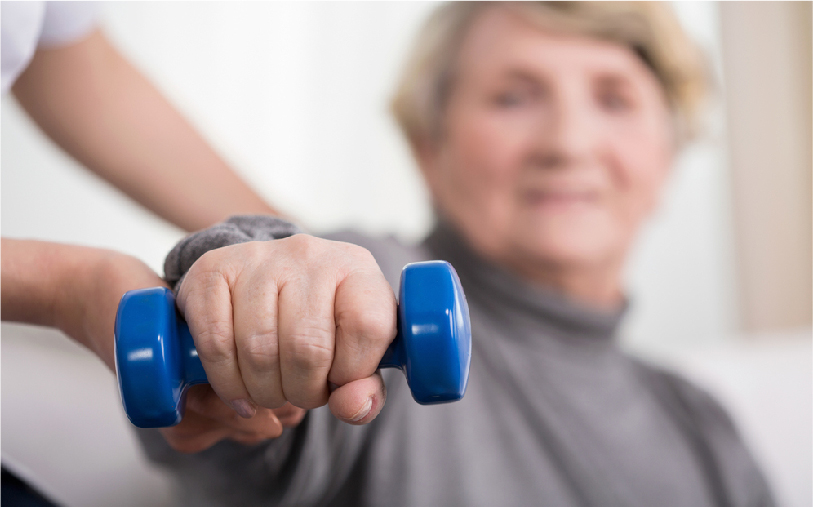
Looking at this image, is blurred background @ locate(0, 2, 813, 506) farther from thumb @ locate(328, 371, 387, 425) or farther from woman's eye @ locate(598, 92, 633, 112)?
thumb @ locate(328, 371, 387, 425)

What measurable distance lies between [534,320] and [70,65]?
1.97 feet

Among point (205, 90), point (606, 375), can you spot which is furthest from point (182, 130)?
point (205, 90)

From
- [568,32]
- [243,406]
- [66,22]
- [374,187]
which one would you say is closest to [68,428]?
[66,22]

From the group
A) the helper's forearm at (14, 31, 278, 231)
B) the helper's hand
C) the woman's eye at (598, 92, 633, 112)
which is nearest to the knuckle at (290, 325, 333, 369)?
the helper's hand

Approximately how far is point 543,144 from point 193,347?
589 mm

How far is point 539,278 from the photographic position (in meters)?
0.79

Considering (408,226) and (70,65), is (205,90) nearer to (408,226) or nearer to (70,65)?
(408,226)

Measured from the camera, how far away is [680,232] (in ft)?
5.90

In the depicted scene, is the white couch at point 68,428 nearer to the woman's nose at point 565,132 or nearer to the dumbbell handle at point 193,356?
the dumbbell handle at point 193,356

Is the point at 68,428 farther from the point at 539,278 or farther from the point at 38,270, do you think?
the point at 539,278

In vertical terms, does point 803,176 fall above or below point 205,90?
below

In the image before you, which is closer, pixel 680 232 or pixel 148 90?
pixel 148 90

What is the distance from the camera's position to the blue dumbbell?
0.78ft

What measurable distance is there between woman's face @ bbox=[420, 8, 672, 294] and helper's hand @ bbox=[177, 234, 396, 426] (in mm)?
536
